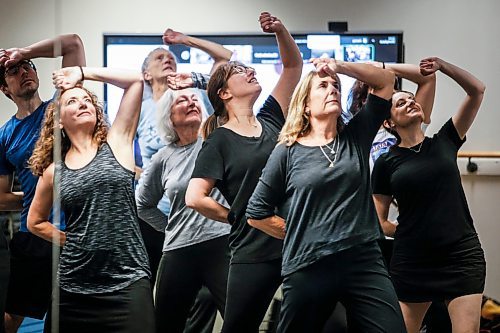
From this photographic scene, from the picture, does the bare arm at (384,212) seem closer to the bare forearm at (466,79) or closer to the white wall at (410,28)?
the white wall at (410,28)

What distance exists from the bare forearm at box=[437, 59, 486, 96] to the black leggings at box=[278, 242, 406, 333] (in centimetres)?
67

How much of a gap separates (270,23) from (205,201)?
0.62 metres

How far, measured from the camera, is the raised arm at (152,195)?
2502mm

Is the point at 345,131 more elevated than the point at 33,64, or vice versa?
the point at 33,64

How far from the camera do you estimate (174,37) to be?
2.51 m

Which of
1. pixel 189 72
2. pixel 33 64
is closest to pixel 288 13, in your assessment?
pixel 189 72

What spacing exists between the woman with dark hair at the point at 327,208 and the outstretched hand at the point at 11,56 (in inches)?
36.0

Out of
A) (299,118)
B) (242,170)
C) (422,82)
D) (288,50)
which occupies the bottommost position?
(242,170)

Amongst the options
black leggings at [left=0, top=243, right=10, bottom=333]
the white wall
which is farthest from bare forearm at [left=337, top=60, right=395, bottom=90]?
black leggings at [left=0, top=243, right=10, bottom=333]

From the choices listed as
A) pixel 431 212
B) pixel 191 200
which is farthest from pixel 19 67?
pixel 431 212

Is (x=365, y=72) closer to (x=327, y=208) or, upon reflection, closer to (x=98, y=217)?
(x=327, y=208)

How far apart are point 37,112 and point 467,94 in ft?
4.58

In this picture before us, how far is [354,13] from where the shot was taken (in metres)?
2.44

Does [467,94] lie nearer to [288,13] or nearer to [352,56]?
[352,56]
